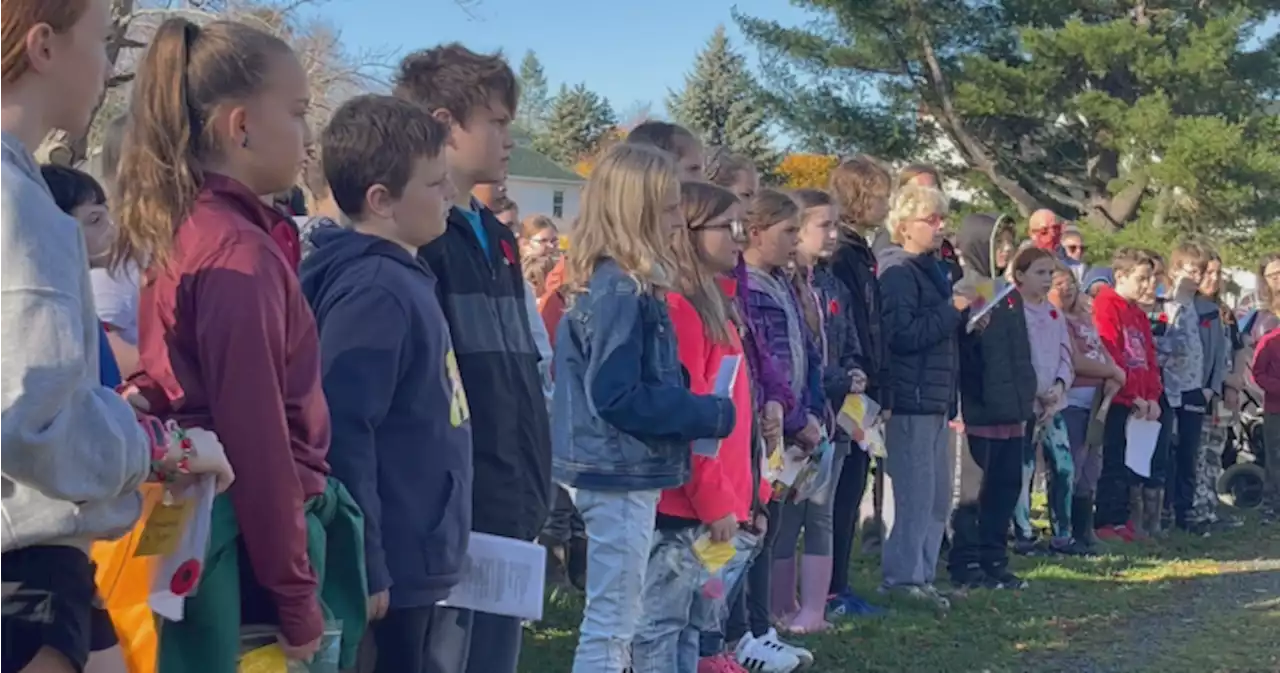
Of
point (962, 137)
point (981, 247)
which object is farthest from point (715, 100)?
point (981, 247)

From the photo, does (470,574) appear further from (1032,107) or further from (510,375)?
(1032,107)

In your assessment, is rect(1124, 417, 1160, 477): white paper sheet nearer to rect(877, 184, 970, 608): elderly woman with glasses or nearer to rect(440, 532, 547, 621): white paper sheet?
rect(877, 184, 970, 608): elderly woman with glasses

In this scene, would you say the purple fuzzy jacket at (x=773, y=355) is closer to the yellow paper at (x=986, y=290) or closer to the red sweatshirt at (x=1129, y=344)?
the yellow paper at (x=986, y=290)

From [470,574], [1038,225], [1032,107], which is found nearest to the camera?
[470,574]

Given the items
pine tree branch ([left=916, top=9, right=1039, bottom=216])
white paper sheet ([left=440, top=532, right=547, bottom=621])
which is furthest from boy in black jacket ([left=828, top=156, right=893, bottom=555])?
pine tree branch ([left=916, top=9, right=1039, bottom=216])

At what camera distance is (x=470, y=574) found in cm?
345

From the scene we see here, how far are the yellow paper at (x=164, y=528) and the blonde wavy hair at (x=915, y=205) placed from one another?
18.2 ft

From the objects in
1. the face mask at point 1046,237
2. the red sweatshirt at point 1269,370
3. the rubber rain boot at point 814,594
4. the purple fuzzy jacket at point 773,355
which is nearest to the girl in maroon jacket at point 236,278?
the purple fuzzy jacket at point 773,355

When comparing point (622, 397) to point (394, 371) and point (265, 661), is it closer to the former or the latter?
point (394, 371)

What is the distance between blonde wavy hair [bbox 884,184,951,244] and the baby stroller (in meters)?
5.92

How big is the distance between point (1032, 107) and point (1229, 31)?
3.65 m

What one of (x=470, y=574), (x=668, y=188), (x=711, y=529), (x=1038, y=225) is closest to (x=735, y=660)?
(x=711, y=529)

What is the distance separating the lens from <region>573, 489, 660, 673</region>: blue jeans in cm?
445

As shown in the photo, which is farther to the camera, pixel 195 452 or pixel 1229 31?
pixel 1229 31
